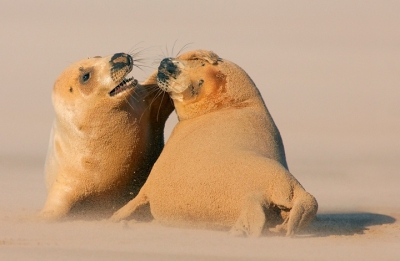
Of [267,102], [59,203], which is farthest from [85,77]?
[267,102]

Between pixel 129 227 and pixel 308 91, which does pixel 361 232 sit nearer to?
pixel 129 227

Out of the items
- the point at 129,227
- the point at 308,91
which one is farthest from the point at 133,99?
the point at 308,91

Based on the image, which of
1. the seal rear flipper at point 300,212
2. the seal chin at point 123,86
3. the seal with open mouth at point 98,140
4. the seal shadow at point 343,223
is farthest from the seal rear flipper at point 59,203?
the seal rear flipper at point 300,212

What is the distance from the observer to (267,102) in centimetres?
2083

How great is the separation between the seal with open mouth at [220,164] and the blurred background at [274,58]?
3.15m

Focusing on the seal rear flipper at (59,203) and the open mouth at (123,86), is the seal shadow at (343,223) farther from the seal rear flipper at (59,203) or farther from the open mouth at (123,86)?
the seal rear flipper at (59,203)

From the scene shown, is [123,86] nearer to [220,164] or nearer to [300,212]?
[220,164]

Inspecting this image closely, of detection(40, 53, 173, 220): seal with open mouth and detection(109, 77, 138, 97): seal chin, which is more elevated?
detection(109, 77, 138, 97): seal chin

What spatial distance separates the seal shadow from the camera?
9.59 metres

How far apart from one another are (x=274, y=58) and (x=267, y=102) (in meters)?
3.12

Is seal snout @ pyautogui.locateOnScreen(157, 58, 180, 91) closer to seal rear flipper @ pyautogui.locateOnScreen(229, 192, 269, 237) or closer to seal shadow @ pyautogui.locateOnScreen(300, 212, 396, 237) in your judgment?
seal shadow @ pyautogui.locateOnScreen(300, 212, 396, 237)

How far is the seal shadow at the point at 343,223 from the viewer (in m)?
9.59

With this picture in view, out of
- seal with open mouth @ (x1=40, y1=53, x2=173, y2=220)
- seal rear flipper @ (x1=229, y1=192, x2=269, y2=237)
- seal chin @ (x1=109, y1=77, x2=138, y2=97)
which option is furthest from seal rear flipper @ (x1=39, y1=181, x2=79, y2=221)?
seal rear flipper @ (x1=229, y1=192, x2=269, y2=237)

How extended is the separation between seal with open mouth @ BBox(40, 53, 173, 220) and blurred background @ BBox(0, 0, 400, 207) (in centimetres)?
337
